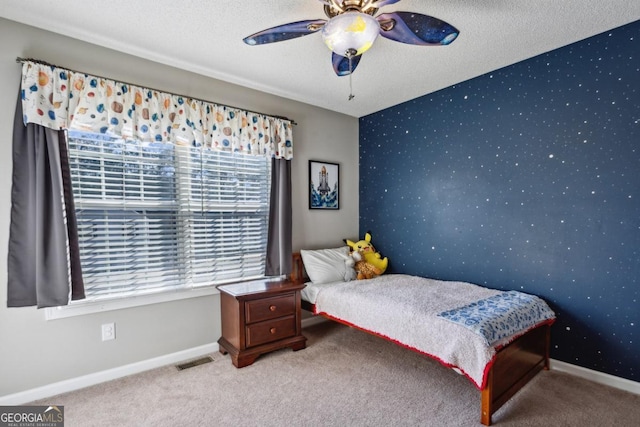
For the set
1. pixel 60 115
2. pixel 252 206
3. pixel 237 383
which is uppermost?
pixel 60 115

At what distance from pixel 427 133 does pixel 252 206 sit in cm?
193

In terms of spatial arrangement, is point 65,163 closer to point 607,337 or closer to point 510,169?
point 510,169

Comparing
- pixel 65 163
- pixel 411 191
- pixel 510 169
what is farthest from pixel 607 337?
pixel 65 163

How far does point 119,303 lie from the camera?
8.02 feet

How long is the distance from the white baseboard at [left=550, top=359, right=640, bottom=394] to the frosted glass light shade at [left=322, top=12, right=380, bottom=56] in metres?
2.69

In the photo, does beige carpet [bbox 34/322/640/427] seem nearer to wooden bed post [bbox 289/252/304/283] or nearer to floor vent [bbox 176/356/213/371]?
floor vent [bbox 176/356/213/371]

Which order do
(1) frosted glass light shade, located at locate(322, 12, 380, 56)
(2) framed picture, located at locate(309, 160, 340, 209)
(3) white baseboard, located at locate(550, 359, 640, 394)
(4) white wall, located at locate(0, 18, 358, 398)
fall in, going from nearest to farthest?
(1) frosted glass light shade, located at locate(322, 12, 380, 56)
(4) white wall, located at locate(0, 18, 358, 398)
(3) white baseboard, located at locate(550, 359, 640, 394)
(2) framed picture, located at locate(309, 160, 340, 209)

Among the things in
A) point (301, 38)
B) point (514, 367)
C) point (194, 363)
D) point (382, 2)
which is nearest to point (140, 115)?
point (301, 38)

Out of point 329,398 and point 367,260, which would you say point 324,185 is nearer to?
point 367,260

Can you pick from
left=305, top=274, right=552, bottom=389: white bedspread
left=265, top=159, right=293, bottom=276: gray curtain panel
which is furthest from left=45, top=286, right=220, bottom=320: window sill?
left=305, top=274, right=552, bottom=389: white bedspread

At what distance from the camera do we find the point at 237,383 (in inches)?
92.6

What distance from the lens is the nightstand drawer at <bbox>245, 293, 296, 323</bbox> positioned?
2.66m

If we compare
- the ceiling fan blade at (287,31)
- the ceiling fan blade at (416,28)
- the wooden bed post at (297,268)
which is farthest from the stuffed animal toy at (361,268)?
the ceiling fan blade at (287,31)

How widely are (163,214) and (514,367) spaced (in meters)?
2.75
